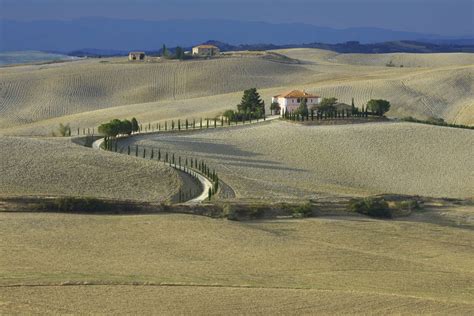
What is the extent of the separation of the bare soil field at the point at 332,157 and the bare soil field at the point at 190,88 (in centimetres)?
1962

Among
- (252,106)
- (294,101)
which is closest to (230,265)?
(294,101)

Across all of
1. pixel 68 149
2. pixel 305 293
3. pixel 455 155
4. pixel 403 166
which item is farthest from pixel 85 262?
pixel 455 155

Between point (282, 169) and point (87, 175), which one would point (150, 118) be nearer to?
point (282, 169)

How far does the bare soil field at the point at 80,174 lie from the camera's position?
38.8 m

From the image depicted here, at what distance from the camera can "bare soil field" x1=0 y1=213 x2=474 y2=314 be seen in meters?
23.1

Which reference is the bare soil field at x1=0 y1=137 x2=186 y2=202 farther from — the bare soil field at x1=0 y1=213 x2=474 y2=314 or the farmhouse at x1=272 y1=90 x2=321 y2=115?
the farmhouse at x1=272 y1=90 x2=321 y2=115

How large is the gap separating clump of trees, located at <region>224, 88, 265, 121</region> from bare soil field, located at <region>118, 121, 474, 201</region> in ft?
13.3

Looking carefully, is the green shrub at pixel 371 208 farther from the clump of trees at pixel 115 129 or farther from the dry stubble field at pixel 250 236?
the clump of trees at pixel 115 129

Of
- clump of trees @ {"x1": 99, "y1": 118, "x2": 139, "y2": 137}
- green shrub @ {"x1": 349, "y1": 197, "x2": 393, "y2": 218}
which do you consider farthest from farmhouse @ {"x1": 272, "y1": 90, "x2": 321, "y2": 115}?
green shrub @ {"x1": 349, "y1": 197, "x2": 393, "y2": 218}

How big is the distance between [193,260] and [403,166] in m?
28.1

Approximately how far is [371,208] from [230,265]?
12.7 meters

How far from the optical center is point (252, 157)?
5375 cm

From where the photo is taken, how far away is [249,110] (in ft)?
241

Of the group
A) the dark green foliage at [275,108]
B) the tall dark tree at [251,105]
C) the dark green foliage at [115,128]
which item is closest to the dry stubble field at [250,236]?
the dark green foliage at [115,128]
